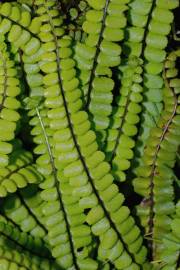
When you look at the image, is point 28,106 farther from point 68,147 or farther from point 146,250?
point 146,250

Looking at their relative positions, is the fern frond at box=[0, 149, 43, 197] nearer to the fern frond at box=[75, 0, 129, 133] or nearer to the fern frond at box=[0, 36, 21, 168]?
the fern frond at box=[0, 36, 21, 168]

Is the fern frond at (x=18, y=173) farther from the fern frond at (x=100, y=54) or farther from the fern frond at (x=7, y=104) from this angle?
the fern frond at (x=100, y=54)

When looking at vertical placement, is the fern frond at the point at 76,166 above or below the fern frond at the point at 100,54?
below

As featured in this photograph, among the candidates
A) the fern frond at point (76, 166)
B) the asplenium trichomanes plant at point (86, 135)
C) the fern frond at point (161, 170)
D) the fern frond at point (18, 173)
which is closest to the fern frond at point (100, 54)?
the asplenium trichomanes plant at point (86, 135)

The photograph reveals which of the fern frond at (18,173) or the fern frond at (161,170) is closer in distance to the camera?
the fern frond at (18,173)

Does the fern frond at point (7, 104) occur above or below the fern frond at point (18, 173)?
above

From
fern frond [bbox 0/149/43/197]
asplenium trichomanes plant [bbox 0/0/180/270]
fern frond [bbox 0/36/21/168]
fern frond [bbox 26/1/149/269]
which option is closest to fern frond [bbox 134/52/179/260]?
asplenium trichomanes plant [bbox 0/0/180/270]

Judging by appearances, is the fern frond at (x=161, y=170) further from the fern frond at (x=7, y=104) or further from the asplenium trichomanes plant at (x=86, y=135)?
the fern frond at (x=7, y=104)

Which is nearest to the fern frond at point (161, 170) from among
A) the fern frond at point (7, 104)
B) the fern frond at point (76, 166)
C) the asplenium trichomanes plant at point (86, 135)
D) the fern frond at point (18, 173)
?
the asplenium trichomanes plant at point (86, 135)

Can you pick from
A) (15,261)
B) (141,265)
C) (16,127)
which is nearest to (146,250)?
(141,265)
